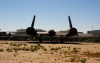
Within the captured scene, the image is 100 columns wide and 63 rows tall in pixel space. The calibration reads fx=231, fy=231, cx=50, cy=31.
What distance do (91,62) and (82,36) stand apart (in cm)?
8667

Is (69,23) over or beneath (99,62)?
over

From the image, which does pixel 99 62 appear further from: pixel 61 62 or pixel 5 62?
pixel 5 62

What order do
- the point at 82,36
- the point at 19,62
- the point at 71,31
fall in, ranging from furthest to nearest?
the point at 82,36 → the point at 71,31 → the point at 19,62

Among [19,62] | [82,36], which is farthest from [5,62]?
[82,36]

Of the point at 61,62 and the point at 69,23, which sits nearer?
the point at 61,62

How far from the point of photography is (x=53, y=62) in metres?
17.2

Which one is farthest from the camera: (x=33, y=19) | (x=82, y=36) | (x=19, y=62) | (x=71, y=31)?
(x=82, y=36)

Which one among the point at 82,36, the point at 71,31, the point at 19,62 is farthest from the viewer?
the point at 82,36

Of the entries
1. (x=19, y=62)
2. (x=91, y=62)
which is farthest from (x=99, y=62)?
(x=19, y=62)

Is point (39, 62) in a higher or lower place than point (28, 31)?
lower

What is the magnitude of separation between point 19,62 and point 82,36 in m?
88.2

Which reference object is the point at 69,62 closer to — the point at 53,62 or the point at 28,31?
the point at 53,62

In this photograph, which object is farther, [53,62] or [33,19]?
[33,19]

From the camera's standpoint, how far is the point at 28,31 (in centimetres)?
5766
